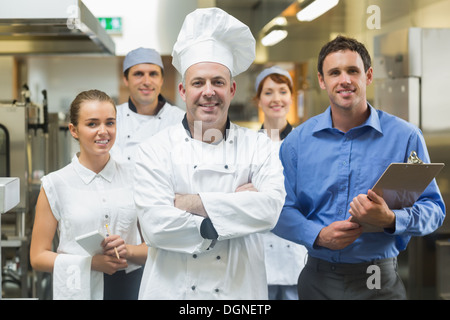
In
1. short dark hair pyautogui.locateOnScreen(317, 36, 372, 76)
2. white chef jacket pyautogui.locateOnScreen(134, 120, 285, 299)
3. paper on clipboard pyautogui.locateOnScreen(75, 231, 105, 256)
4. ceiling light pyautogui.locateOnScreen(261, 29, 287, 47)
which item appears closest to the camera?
white chef jacket pyautogui.locateOnScreen(134, 120, 285, 299)

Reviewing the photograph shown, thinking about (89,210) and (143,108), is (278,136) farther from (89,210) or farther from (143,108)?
(89,210)

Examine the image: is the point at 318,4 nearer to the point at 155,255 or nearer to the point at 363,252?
the point at 363,252

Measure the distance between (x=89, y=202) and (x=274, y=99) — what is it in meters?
0.69

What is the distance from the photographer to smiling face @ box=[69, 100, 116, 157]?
1.46m

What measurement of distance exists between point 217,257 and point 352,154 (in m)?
0.51

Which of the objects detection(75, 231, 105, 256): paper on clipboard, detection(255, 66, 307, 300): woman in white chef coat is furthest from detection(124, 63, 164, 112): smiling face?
detection(75, 231, 105, 256): paper on clipboard

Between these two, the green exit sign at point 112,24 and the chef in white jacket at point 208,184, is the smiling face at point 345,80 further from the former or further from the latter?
the green exit sign at point 112,24

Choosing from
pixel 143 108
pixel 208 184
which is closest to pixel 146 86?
pixel 143 108

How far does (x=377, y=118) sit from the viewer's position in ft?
4.97

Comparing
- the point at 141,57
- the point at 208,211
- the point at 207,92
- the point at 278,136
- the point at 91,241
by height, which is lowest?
the point at 91,241

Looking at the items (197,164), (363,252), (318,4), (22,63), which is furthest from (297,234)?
(22,63)

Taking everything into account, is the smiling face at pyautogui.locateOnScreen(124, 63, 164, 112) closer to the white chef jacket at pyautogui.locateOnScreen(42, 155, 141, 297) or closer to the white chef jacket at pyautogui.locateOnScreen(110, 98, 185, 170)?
the white chef jacket at pyautogui.locateOnScreen(110, 98, 185, 170)

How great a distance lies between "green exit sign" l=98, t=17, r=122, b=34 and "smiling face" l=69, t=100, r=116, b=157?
1.04 feet

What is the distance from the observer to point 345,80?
1487 millimetres
